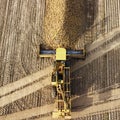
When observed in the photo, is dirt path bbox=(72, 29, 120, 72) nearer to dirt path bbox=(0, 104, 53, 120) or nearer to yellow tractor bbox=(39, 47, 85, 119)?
yellow tractor bbox=(39, 47, 85, 119)

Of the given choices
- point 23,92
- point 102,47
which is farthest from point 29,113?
point 102,47

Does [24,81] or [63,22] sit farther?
[63,22]

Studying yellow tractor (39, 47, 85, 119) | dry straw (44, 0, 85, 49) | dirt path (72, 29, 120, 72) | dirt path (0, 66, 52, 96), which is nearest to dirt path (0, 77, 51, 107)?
dirt path (0, 66, 52, 96)

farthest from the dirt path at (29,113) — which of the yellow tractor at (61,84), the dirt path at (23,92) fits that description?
the dirt path at (23,92)

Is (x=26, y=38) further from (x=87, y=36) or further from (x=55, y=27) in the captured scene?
(x=87, y=36)

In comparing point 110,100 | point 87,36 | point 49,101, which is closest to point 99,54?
point 87,36

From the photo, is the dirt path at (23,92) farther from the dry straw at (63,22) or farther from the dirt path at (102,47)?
the dry straw at (63,22)

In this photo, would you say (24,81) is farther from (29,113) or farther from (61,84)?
(61,84)
